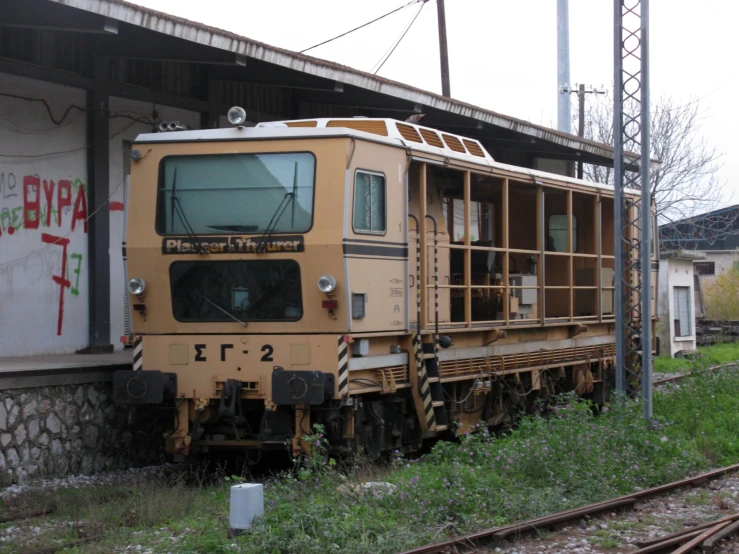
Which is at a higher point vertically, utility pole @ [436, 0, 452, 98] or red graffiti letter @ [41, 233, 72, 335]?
utility pole @ [436, 0, 452, 98]

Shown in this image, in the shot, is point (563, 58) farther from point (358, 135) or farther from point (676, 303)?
point (358, 135)

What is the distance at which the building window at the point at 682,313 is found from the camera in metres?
29.8

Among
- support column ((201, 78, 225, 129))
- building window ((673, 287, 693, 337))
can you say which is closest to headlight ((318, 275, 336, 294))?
support column ((201, 78, 225, 129))

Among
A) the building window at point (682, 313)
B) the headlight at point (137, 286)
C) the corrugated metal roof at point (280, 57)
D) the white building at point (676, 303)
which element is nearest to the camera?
the headlight at point (137, 286)

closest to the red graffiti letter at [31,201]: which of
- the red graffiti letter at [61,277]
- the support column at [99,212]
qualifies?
the red graffiti letter at [61,277]

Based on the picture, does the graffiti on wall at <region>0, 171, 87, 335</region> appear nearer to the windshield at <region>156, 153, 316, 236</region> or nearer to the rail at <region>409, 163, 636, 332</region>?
the windshield at <region>156, 153, 316, 236</region>

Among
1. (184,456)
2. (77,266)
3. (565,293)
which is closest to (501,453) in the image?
(184,456)

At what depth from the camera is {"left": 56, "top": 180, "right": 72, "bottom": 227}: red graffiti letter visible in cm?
1402

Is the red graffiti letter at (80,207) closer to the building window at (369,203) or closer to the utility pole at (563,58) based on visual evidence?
the building window at (369,203)

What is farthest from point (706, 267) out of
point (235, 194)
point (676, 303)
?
point (235, 194)

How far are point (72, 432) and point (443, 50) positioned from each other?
16.5m

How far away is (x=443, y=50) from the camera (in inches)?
989

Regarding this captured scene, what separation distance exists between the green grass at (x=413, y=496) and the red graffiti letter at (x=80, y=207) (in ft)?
16.4

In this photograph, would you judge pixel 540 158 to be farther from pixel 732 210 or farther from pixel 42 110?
pixel 732 210
